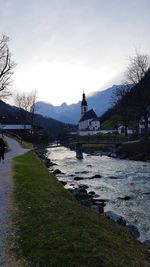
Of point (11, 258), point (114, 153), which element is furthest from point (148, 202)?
point (114, 153)

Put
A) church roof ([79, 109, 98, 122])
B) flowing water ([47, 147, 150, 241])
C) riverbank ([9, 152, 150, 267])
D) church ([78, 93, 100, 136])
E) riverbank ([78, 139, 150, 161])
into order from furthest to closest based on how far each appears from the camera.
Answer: church roof ([79, 109, 98, 122]) < church ([78, 93, 100, 136]) < riverbank ([78, 139, 150, 161]) < flowing water ([47, 147, 150, 241]) < riverbank ([9, 152, 150, 267])

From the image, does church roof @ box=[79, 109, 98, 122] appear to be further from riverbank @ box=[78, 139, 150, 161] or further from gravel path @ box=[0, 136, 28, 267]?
gravel path @ box=[0, 136, 28, 267]

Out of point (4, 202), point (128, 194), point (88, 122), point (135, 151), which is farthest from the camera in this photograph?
point (88, 122)

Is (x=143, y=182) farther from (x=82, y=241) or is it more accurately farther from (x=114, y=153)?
(x=114, y=153)

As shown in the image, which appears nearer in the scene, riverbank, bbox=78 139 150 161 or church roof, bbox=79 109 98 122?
riverbank, bbox=78 139 150 161

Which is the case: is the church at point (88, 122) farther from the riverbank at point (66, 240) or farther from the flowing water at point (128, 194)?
the riverbank at point (66, 240)

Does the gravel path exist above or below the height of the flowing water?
above

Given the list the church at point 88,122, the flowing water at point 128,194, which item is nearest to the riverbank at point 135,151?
the flowing water at point 128,194

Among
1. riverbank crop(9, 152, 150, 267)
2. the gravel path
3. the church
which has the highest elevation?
the church

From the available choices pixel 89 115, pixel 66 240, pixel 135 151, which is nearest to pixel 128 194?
pixel 66 240

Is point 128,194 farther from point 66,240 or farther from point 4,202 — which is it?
point 66,240

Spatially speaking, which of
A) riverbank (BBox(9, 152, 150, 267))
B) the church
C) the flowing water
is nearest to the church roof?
the church

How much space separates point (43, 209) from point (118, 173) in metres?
25.5

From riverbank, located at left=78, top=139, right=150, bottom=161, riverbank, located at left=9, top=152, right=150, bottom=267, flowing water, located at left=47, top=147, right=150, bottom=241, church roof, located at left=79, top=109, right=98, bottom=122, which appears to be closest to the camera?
riverbank, located at left=9, top=152, right=150, bottom=267
